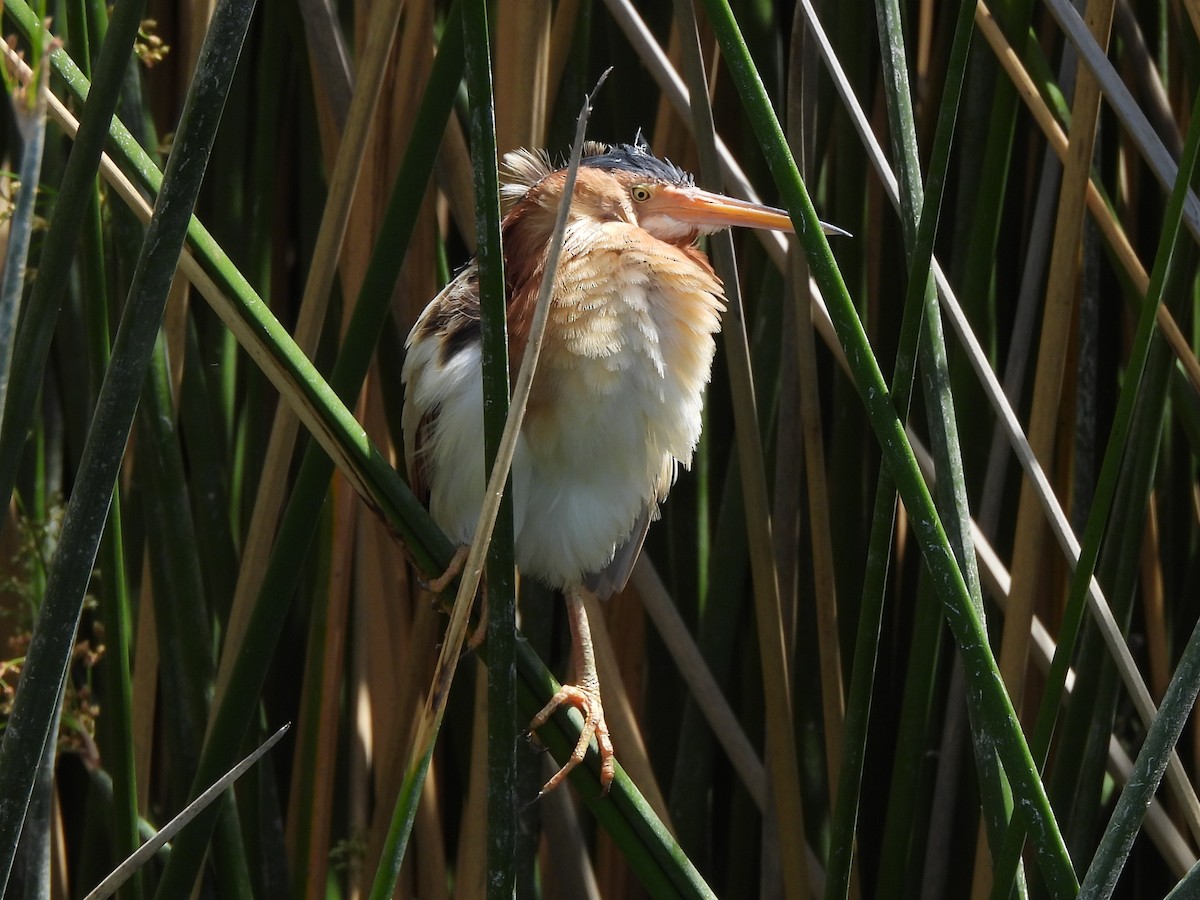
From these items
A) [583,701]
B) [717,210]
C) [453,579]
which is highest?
[717,210]

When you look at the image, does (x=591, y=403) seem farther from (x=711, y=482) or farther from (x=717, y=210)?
(x=711, y=482)

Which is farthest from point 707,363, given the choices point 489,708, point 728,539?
point 489,708

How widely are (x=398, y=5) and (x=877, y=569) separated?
54cm

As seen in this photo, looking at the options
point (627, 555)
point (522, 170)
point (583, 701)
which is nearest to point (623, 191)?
point (522, 170)

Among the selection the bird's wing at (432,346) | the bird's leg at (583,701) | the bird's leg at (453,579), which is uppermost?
the bird's wing at (432,346)

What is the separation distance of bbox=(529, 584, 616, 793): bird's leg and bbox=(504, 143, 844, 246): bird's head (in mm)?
378

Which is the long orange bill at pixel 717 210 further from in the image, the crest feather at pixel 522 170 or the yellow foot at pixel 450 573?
the yellow foot at pixel 450 573

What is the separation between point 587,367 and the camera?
116 centimetres

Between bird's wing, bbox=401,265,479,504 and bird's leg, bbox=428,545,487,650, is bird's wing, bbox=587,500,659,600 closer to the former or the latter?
bird's wing, bbox=401,265,479,504

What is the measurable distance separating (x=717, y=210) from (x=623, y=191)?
0.15 metres

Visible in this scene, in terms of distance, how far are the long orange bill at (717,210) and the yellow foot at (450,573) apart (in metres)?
0.38

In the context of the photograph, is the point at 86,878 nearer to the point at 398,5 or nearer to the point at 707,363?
the point at 707,363

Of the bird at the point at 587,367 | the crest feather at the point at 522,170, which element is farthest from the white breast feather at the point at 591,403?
the crest feather at the point at 522,170

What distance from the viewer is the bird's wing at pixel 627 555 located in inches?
53.7
